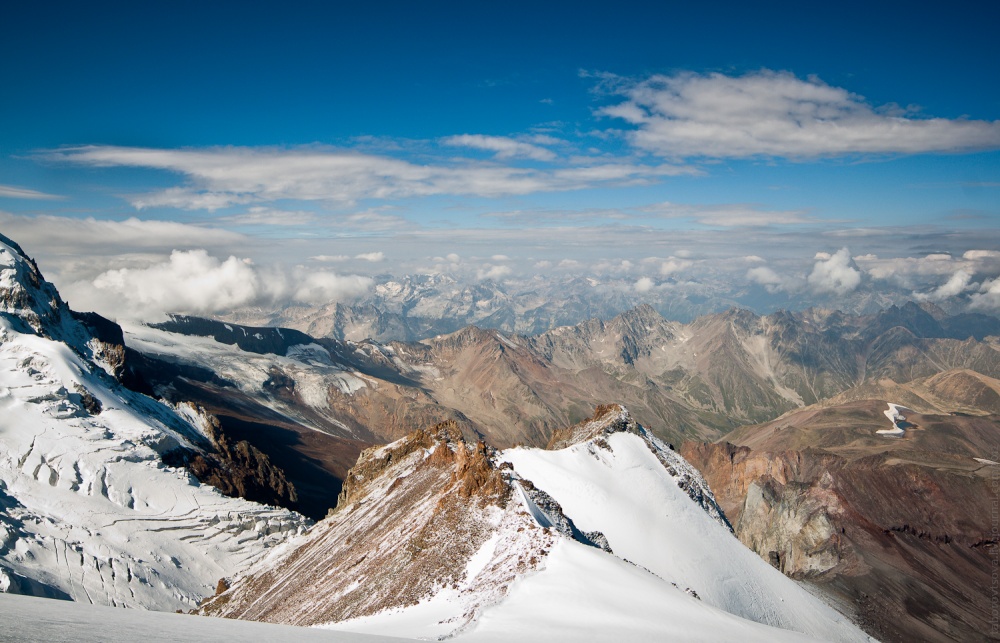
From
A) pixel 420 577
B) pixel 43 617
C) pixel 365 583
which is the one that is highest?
pixel 43 617

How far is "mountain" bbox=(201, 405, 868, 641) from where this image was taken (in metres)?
29.5

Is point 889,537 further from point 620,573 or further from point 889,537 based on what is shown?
point 620,573

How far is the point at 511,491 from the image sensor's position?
44406mm

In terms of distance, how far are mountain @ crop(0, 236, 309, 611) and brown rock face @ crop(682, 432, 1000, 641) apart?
93055 mm

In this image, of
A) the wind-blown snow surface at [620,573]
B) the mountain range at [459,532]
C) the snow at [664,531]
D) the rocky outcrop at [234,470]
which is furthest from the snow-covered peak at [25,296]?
the wind-blown snow surface at [620,573]

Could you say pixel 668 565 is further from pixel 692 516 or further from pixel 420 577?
pixel 420 577

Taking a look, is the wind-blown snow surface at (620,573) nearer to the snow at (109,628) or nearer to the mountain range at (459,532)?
the mountain range at (459,532)

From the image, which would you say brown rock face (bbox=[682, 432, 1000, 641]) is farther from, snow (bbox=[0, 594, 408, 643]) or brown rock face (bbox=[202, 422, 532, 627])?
snow (bbox=[0, 594, 408, 643])

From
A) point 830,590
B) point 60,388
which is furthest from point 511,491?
point 60,388

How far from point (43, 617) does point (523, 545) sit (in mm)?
27953

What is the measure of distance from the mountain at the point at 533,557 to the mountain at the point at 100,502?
19.7 meters

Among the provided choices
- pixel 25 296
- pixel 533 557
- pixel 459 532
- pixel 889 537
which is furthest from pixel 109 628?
pixel 25 296

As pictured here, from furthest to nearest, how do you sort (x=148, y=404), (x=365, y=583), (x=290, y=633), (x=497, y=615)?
(x=148, y=404) → (x=365, y=583) → (x=497, y=615) → (x=290, y=633)

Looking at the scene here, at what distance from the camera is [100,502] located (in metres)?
82.1
